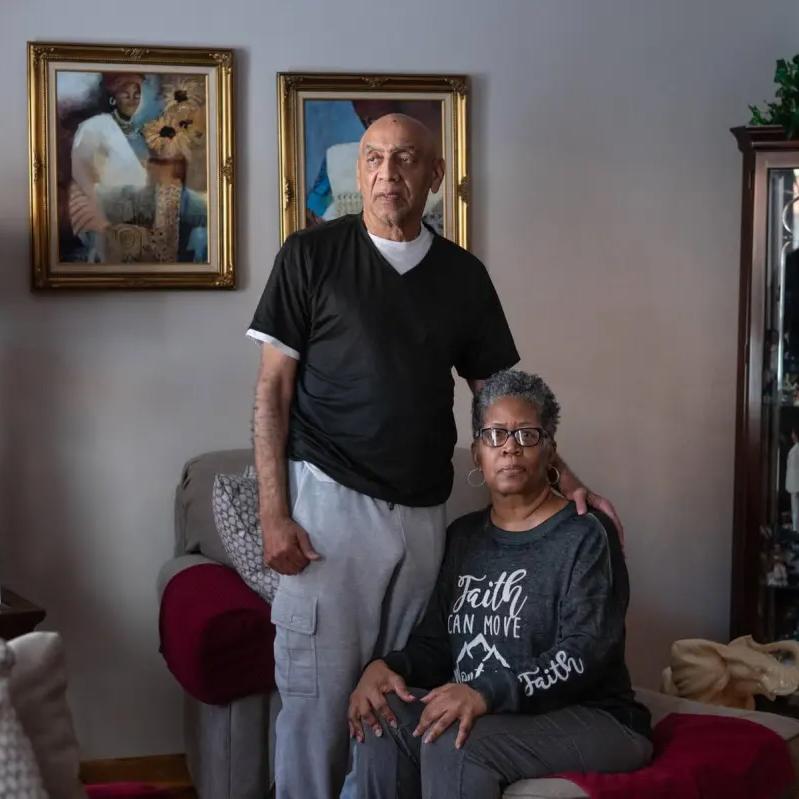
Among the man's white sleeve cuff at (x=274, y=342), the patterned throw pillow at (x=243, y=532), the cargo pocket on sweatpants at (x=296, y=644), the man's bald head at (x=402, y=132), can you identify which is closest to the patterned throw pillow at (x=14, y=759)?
the cargo pocket on sweatpants at (x=296, y=644)

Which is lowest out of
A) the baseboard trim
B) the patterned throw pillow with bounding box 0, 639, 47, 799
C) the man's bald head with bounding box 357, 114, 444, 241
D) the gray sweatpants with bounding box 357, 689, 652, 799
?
the baseboard trim

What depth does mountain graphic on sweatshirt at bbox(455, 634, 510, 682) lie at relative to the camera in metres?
2.24

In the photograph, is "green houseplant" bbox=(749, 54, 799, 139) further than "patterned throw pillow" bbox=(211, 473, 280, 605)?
Yes

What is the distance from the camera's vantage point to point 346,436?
2.26 m

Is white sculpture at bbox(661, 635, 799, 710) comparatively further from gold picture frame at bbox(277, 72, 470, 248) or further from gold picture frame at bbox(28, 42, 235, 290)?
gold picture frame at bbox(28, 42, 235, 290)

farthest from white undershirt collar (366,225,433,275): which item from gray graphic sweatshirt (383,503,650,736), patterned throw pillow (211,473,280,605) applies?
patterned throw pillow (211,473,280,605)

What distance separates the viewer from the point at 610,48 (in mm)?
3598

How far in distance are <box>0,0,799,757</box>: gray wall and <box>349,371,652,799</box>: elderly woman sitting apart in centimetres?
126

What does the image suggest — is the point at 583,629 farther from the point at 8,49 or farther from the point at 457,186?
the point at 8,49

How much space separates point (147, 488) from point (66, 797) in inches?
75.6

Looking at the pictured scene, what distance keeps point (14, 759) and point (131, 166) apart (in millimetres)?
2168

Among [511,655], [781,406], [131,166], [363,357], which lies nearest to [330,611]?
[511,655]

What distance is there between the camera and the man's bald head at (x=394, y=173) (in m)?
2.26

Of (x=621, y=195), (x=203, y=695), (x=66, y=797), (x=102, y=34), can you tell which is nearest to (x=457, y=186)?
(x=621, y=195)
